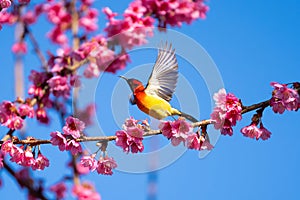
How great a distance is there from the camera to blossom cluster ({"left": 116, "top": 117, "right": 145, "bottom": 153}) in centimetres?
336

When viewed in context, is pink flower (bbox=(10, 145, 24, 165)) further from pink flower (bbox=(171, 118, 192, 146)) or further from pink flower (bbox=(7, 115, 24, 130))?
pink flower (bbox=(171, 118, 192, 146))

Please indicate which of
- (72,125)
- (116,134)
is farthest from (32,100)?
(116,134)

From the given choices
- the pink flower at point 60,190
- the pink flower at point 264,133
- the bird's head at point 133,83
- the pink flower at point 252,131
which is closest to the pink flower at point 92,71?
the bird's head at point 133,83

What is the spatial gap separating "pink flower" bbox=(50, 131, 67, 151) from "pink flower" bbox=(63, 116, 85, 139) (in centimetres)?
7

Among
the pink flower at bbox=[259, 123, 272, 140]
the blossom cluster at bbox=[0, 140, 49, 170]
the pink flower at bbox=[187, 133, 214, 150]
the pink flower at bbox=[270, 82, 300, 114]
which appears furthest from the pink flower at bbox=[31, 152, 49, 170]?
the pink flower at bbox=[270, 82, 300, 114]

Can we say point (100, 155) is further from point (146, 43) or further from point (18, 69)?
point (18, 69)

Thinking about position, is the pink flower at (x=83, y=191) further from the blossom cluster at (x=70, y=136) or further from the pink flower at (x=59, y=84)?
the pink flower at (x=59, y=84)

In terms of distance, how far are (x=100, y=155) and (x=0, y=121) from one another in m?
0.88

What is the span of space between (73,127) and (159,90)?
0.71 m

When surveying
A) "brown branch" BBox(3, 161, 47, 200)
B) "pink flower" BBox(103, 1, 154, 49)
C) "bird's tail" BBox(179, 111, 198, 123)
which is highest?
"pink flower" BBox(103, 1, 154, 49)

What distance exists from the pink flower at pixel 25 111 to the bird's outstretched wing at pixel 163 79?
42.4 inches

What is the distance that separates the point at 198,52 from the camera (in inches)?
139

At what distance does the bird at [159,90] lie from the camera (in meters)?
3.35

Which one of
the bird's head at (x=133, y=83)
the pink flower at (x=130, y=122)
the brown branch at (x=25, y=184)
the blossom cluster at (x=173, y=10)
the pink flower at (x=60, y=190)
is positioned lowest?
the brown branch at (x=25, y=184)
